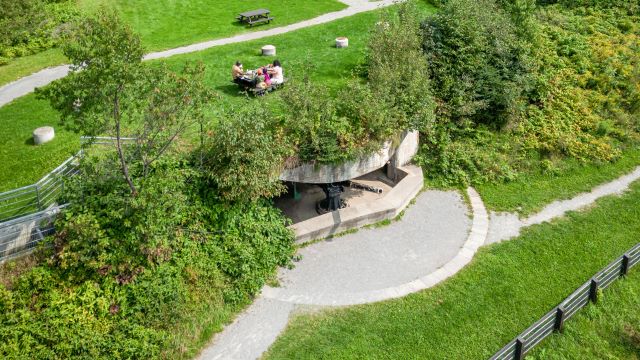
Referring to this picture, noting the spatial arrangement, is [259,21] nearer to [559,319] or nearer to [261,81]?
[261,81]

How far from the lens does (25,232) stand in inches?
561

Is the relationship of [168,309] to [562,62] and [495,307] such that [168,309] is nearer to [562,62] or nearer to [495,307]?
[495,307]

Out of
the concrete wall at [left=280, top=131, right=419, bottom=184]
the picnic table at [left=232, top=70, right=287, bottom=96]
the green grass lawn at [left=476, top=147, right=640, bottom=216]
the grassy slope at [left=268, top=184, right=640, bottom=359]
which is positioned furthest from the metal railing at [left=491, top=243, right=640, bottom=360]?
the picnic table at [left=232, top=70, right=287, bottom=96]

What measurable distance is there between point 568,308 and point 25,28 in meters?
28.6

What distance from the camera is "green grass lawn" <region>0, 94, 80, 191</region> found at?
57.5 ft

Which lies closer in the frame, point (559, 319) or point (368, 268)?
point (559, 319)

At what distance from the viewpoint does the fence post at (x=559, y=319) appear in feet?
46.4

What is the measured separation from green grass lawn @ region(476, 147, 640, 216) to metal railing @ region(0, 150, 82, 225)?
1434 centimetres

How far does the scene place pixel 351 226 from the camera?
18.1 m

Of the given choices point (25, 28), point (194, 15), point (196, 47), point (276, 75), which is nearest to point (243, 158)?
point (276, 75)

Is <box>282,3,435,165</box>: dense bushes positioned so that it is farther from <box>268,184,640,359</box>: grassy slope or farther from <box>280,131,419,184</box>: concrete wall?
<box>268,184,640,359</box>: grassy slope

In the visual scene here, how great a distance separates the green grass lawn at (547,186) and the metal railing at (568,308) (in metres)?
3.80

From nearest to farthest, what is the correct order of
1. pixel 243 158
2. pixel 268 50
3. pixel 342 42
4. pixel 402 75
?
pixel 243 158
pixel 402 75
pixel 268 50
pixel 342 42

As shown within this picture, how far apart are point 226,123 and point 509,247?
9907mm
